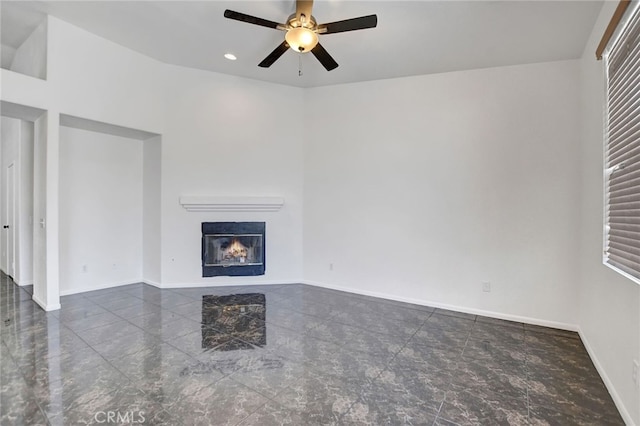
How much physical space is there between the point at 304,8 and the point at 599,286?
347 cm

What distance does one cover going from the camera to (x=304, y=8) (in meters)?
2.51

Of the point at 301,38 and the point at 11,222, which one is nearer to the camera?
the point at 301,38

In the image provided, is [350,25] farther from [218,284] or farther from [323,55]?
[218,284]

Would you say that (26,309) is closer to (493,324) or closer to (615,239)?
(493,324)

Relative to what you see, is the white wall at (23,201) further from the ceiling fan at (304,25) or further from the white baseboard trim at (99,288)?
the ceiling fan at (304,25)

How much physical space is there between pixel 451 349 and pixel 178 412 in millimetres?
2269

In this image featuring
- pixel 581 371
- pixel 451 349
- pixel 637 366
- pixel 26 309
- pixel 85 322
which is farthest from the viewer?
pixel 26 309

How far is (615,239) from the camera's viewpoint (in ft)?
7.07

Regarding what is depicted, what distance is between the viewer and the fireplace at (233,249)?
4.54 metres

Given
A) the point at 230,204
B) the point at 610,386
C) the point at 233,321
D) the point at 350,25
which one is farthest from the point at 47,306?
the point at 610,386

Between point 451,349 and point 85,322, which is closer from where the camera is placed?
point 451,349

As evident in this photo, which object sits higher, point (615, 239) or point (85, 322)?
point (615, 239)

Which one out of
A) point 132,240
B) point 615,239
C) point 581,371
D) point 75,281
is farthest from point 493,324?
point 75,281

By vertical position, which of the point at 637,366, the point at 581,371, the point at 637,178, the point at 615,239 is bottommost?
the point at 581,371
